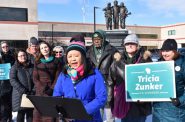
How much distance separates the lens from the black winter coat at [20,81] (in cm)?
592

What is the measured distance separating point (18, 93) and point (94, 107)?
10.2ft

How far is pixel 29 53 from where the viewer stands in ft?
21.1

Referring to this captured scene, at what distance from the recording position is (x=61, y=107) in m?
2.94

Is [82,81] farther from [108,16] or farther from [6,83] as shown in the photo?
[108,16]

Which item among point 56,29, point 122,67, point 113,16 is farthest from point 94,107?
point 56,29

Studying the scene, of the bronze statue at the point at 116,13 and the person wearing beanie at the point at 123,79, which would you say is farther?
the bronze statue at the point at 116,13

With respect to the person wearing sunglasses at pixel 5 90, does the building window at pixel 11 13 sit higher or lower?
higher

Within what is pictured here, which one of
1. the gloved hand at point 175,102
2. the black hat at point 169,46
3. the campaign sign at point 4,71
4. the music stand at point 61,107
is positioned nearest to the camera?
the music stand at point 61,107

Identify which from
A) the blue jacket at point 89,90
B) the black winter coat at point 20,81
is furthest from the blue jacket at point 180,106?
the black winter coat at point 20,81

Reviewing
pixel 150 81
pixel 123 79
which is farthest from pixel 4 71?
pixel 150 81

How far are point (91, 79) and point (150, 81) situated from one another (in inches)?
42.4

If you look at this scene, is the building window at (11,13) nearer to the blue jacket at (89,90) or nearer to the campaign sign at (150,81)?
the campaign sign at (150,81)

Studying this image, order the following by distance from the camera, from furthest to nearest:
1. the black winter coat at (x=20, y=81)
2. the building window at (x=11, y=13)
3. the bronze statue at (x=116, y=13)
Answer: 1. the building window at (x=11, y=13)
2. the bronze statue at (x=116, y=13)
3. the black winter coat at (x=20, y=81)

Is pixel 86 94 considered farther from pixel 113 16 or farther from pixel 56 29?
pixel 56 29
